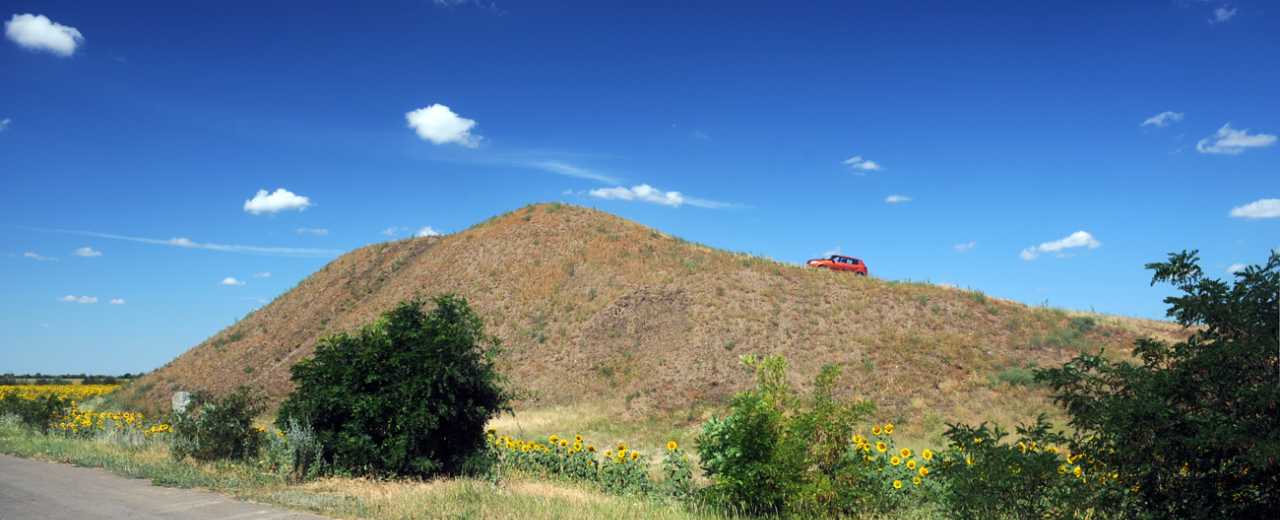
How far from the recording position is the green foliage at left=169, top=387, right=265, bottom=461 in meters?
12.7

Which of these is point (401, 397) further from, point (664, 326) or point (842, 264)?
point (842, 264)

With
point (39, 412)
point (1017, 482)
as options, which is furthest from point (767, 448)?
point (39, 412)

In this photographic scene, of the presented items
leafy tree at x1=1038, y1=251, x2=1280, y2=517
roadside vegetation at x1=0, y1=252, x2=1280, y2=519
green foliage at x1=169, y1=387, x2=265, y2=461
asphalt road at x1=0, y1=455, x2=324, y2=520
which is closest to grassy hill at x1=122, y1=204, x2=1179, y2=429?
roadside vegetation at x1=0, y1=252, x2=1280, y2=519

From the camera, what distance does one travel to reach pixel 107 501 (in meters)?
9.80

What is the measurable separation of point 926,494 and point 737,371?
2087 centimetres

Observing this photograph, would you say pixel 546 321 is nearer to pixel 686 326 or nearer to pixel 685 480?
pixel 686 326

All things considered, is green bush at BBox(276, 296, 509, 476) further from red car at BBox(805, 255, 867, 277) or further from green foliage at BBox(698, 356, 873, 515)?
red car at BBox(805, 255, 867, 277)

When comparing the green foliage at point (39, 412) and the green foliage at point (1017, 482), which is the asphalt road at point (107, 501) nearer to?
the green foliage at point (1017, 482)

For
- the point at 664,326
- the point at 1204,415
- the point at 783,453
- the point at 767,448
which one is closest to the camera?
the point at 1204,415

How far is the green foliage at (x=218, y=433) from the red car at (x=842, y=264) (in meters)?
33.1

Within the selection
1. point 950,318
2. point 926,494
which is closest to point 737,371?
point 950,318

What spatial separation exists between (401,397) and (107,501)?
3770 mm

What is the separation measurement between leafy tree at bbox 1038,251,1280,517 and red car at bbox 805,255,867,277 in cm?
3570

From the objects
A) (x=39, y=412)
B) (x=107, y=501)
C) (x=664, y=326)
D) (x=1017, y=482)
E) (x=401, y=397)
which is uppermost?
(x=664, y=326)
